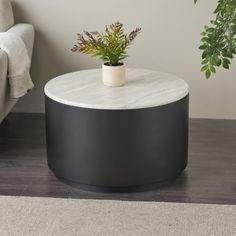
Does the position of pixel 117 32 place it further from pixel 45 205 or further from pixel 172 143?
pixel 45 205

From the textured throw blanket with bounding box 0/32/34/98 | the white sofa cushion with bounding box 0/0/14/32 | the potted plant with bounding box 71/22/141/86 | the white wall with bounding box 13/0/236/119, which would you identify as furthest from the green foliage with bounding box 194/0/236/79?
the white sofa cushion with bounding box 0/0/14/32

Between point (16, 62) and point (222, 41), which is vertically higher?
point (222, 41)

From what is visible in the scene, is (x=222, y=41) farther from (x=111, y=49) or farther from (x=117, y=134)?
(x=117, y=134)

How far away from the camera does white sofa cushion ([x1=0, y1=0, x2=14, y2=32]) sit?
335cm

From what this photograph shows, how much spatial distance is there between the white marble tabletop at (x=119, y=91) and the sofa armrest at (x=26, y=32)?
0.55 meters

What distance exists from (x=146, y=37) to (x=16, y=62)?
0.85m

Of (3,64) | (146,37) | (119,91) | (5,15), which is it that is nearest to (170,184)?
(119,91)

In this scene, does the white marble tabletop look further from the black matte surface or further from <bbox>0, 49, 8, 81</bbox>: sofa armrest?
<bbox>0, 49, 8, 81</bbox>: sofa armrest

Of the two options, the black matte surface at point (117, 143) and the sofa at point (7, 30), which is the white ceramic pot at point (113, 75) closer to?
the black matte surface at point (117, 143)

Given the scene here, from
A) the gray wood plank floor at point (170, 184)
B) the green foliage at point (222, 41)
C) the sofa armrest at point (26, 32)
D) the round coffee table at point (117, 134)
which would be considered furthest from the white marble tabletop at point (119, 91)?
the sofa armrest at point (26, 32)

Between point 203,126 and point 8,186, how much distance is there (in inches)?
51.6

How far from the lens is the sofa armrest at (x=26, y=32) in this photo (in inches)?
131

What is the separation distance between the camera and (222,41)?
107 inches

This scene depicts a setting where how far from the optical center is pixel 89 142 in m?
2.58
